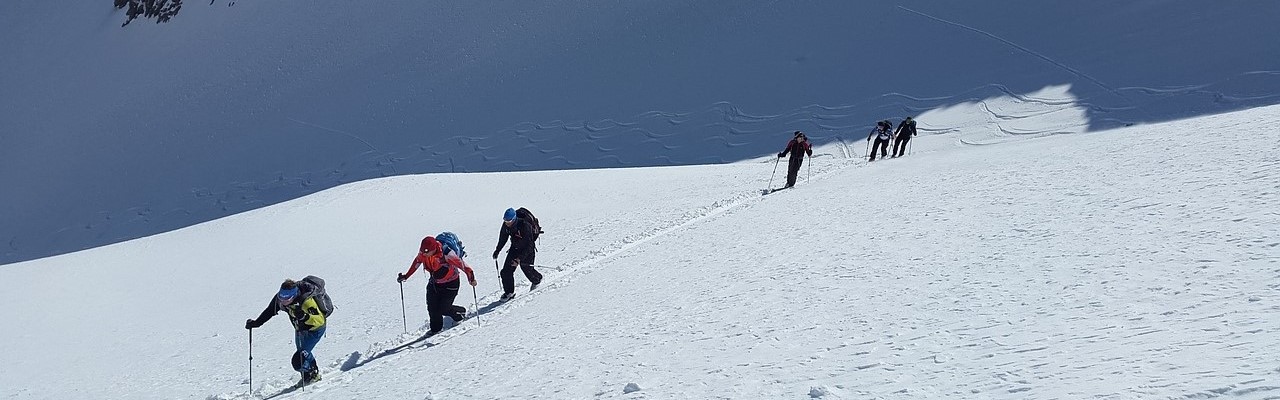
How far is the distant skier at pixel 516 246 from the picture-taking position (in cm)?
1078

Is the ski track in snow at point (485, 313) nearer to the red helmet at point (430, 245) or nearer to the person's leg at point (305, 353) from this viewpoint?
the person's leg at point (305, 353)

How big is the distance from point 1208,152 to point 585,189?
11542 millimetres

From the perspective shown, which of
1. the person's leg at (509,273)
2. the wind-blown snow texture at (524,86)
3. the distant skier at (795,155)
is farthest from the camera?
the wind-blown snow texture at (524,86)

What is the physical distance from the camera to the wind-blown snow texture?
112ft

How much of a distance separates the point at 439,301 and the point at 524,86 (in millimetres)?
33801

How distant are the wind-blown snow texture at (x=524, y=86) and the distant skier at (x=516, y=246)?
21.3 meters

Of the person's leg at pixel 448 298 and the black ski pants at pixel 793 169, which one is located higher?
the black ski pants at pixel 793 169

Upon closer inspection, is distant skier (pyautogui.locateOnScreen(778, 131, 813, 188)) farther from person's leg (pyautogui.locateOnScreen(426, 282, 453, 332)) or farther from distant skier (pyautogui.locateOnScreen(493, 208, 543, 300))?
person's leg (pyautogui.locateOnScreen(426, 282, 453, 332))

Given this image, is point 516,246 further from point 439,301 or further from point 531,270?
point 439,301

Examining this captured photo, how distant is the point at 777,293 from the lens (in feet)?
25.7

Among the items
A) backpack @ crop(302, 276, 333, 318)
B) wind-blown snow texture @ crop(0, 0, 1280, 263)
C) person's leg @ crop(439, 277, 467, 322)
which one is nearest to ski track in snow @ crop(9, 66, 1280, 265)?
wind-blown snow texture @ crop(0, 0, 1280, 263)

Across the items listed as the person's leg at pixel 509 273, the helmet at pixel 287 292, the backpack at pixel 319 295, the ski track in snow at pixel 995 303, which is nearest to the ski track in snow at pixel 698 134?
the ski track in snow at pixel 995 303

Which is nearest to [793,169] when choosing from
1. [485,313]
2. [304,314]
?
[485,313]

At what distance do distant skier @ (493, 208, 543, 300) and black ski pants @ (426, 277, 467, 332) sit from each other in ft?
3.87
